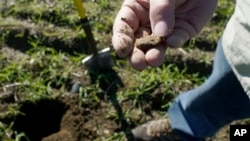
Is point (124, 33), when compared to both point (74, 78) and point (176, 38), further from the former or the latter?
point (74, 78)

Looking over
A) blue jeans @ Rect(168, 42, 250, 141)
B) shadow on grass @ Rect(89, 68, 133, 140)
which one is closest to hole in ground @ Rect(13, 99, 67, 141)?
shadow on grass @ Rect(89, 68, 133, 140)

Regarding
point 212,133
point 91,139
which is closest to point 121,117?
point 91,139

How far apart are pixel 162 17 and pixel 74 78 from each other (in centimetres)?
123

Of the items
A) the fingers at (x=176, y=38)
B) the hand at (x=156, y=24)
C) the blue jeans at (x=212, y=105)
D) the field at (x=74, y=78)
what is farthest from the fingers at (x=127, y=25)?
the field at (x=74, y=78)

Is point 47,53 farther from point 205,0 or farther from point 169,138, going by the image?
point 205,0

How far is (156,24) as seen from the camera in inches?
61.7

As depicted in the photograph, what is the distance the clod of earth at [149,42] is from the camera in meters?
1.55

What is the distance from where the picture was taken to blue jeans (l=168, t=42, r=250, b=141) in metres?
1.96

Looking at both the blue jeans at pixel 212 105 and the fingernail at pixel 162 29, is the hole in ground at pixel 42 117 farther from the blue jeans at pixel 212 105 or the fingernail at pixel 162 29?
the fingernail at pixel 162 29

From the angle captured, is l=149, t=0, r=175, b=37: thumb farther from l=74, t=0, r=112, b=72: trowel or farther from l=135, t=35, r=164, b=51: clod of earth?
l=74, t=0, r=112, b=72: trowel

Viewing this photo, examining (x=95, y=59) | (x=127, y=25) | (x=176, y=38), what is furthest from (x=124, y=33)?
(x=95, y=59)

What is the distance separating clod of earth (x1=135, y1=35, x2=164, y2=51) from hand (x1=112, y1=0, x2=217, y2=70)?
0.01 m

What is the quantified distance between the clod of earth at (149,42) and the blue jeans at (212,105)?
0.45 m

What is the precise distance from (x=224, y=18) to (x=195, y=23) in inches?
52.8
